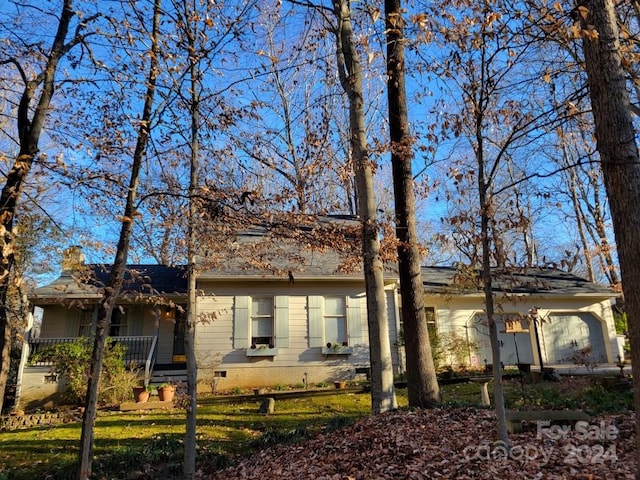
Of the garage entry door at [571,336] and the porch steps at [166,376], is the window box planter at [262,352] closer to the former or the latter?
the porch steps at [166,376]

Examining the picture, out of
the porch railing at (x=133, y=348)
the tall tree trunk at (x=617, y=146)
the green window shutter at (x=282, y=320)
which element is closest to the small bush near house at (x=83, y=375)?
the porch railing at (x=133, y=348)

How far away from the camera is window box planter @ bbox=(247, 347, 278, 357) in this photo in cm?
1219

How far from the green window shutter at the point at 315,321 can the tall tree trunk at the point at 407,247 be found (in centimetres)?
586

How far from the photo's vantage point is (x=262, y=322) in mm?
12727

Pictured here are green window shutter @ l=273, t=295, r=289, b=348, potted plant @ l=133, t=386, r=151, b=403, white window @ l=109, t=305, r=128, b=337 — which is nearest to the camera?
potted plant @ l=133, t=386, r=151, b=403

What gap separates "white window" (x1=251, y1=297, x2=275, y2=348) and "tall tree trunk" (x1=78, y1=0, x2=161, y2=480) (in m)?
7.83

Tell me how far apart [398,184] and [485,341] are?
30.3 feet

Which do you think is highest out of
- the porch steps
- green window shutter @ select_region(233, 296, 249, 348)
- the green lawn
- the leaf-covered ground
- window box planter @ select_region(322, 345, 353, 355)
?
green window shutter @ select_region(233, 296, 249, 348)

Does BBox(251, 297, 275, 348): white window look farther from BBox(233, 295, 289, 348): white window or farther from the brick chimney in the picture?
the brick chimney

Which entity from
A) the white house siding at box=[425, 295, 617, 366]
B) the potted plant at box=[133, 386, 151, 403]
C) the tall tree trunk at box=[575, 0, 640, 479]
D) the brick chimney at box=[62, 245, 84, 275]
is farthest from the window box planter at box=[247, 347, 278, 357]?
the tall tree trunk at box=[575, 0, 640, 479]

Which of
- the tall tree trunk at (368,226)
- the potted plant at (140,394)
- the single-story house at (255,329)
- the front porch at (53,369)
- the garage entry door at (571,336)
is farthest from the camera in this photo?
the garage entry door at (571,336)

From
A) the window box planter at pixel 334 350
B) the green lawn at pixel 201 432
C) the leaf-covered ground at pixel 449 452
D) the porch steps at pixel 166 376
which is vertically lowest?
the green lawn at pixel 201 432

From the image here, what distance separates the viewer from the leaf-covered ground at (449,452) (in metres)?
3.46

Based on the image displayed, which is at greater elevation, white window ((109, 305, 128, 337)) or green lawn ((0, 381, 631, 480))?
white window ((109, 305, 128, 337))
